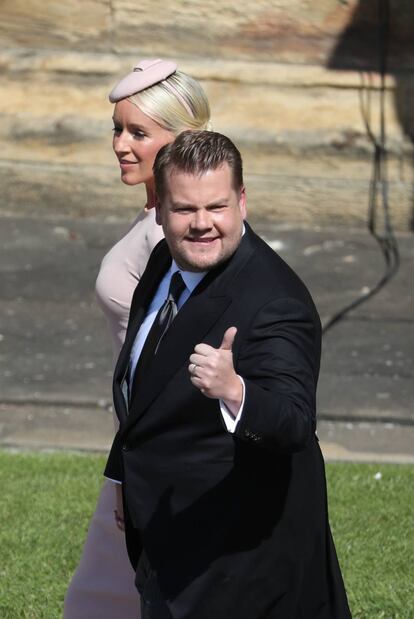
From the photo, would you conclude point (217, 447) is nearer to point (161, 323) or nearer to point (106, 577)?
→ point (161, 323)

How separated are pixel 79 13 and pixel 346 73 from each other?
2.27m

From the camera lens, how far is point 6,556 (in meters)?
5.29

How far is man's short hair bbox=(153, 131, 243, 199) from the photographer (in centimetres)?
306

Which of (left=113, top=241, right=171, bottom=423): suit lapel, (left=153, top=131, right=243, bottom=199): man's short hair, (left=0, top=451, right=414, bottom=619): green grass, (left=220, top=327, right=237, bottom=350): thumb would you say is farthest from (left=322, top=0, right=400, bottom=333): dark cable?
(left=220, top=327, right=237, bottom=350): thumb

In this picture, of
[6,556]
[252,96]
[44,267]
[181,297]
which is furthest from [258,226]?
[181,297]

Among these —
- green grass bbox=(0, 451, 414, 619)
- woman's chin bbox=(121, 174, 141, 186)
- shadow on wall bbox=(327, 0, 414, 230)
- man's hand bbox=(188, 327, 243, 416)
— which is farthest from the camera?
shadow on wall bbox=(327, 0, 414, 230)

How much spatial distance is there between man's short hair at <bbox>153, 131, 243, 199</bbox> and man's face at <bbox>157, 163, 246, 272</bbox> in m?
0.01

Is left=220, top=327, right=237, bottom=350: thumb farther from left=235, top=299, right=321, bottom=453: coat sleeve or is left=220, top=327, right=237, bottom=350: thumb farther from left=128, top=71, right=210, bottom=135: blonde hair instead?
left=128, top=71, right=210, bottom=135: blonde hair

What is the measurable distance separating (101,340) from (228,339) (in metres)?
5.43

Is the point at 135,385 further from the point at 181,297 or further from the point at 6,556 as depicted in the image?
the point at 6,556

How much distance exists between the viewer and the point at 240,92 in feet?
34.9

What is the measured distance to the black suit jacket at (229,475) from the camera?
118 inches

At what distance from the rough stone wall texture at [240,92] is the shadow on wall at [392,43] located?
1 centimetres

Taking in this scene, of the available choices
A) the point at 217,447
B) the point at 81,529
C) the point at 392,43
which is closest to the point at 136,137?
the point at 217,447
